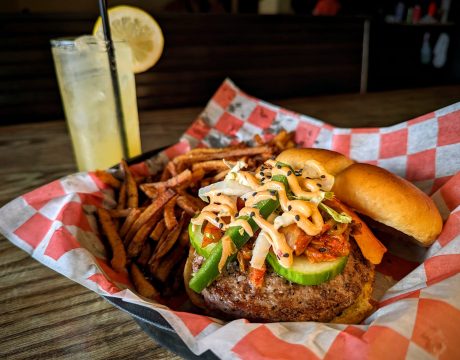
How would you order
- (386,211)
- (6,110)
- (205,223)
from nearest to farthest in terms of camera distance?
(205,223) → (386,211) → (6,110)

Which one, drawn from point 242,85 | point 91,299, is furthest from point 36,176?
point 242,85

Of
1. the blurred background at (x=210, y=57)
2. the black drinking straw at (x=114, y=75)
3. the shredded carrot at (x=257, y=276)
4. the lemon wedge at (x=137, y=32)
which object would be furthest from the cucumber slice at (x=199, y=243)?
the blurred background at (x=210, y=57)

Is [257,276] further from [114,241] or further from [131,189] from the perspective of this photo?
[131,189]

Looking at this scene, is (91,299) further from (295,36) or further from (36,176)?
(295,36)

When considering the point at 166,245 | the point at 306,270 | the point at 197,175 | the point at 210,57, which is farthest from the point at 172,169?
the point at 210,57

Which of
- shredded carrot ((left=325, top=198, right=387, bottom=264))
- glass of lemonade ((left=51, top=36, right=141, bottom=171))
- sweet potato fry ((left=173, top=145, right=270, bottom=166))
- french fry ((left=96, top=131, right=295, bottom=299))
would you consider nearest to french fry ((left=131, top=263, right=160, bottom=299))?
french fry ((left=96, top=131, right=295, bottom=299))

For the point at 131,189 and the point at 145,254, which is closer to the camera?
the point at 145,254

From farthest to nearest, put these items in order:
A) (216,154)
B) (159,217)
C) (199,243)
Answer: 1. (216,154)
2. (159,217)
3. (199,243)
